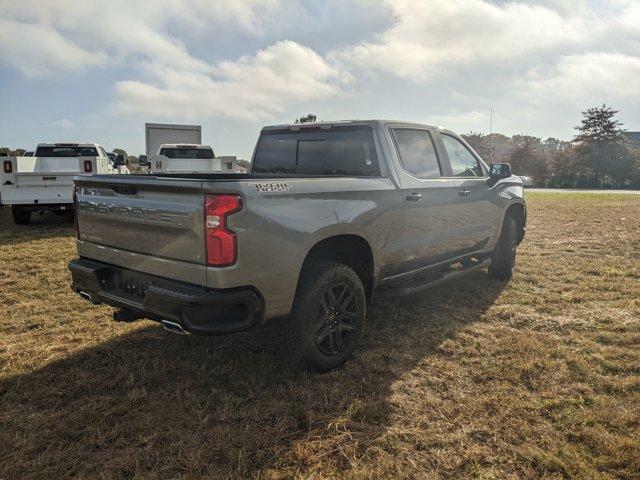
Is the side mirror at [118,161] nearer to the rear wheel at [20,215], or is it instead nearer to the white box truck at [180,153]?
the white box truck at [180,153]

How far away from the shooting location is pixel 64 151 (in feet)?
40.2

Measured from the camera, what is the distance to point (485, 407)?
317 cm

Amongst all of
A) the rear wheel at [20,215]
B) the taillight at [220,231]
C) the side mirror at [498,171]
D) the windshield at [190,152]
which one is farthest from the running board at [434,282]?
the windshield at [190,152]

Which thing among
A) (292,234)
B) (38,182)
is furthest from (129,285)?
(38,182)

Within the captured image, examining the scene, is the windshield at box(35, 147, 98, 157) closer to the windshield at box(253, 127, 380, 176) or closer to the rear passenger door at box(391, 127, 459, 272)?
the windshield at box(253, 127, 380, 176)

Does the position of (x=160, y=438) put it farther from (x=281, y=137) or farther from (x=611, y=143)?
(x=611, y=143)

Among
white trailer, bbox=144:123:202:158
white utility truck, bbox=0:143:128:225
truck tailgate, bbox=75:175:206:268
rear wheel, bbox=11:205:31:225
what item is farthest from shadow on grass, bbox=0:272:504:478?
white trailer, bbox=144:123:202:158

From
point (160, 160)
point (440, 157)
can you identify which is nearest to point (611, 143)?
point (160, 160)

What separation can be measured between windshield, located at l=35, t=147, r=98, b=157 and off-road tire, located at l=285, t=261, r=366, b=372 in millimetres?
10898

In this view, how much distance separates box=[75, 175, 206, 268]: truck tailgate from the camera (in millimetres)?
2914

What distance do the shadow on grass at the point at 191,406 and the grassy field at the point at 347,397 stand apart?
12 millimetres

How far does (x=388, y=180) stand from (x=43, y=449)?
9.80 feet

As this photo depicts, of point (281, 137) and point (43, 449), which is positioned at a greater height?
point (281, 137)

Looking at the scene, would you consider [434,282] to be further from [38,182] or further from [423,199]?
[38,182]
